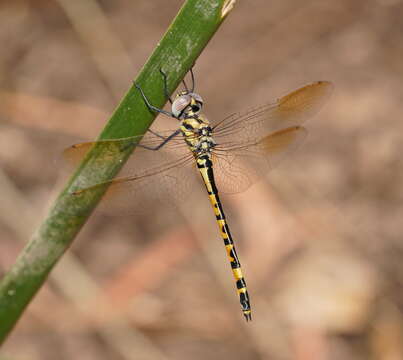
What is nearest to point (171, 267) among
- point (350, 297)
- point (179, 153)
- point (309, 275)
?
point (309, 275)

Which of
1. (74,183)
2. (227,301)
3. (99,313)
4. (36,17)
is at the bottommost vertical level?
(74,183)

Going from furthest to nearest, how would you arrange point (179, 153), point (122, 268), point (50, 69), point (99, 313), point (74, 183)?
point (50, 69), point (122, 268), point (99, 313), point (179, 153), point (74, 183)

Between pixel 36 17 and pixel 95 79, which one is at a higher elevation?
pixel 36 17

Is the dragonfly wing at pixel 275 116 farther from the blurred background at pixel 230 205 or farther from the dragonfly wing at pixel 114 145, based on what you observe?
the blurred background at pixel 230 205

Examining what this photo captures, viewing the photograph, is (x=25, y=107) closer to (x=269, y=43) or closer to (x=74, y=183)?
(x=269, y=43)

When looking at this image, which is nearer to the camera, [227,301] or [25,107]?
[227,301]

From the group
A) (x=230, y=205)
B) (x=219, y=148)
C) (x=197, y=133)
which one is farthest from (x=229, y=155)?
(x=230, y=205)

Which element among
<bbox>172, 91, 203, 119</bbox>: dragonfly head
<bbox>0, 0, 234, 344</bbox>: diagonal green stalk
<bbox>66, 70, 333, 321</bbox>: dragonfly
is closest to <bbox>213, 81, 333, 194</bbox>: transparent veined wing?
<bbox>66, 70, 333, 321</bbox>: dragonfly

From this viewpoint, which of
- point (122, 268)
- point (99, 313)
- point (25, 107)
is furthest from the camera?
point (25, 107)

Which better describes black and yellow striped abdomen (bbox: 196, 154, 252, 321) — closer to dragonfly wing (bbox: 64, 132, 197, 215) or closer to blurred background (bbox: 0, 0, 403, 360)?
dragonfly wing (bbox: 64, 132, 197, 215)
